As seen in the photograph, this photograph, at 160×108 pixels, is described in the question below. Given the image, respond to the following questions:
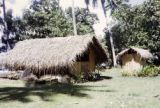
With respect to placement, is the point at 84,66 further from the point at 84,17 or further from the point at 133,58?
the point at 84,17

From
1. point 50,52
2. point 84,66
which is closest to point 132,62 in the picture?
point 84,66

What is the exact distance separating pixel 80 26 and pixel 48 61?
26436mm

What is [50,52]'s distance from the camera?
2823cm

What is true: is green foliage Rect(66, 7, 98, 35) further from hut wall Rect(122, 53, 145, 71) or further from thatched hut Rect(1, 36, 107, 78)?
thatched hut Rect(1, 36, 107, 78)

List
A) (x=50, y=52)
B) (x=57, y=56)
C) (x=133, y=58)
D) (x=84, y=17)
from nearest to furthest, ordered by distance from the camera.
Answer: (x=57, y=56)
(x=50, y=52)
(x=133, y=58)
(x=84, y=17)

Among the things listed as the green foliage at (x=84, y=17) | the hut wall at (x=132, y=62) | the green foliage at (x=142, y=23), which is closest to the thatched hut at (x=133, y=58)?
the hut wall at (x=132, y=62)

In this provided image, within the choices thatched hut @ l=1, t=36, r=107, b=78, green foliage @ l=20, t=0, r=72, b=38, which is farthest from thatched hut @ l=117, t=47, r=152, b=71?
green foliage @ l=20, t=0, r=72, b=38

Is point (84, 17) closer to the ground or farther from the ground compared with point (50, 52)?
farther from the ground

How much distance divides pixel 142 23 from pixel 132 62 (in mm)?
10563

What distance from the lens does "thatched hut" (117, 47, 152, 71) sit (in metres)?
37.2

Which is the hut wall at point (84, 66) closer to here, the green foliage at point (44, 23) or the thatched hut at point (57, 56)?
the thatched hut at point (57, 56)

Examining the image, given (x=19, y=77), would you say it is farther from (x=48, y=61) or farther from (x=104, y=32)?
(x=104, y=32)

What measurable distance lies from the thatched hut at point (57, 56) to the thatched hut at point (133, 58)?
19.8 feet

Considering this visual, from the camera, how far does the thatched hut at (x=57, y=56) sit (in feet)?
88.5
